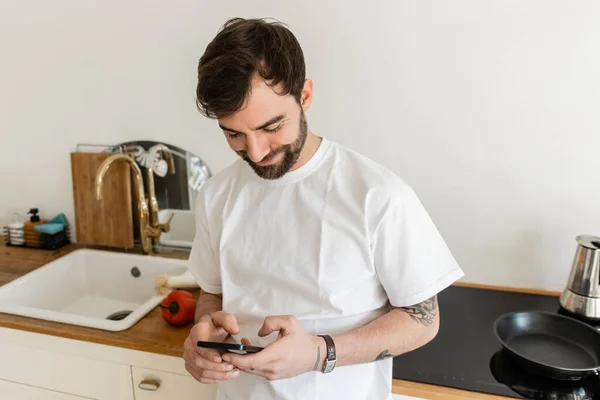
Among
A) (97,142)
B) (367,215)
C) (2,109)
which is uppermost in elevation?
(2,109)

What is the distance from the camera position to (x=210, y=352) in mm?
928

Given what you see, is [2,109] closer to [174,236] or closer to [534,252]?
[174,236]

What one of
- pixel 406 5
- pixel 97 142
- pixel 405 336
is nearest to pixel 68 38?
pixel 97 142

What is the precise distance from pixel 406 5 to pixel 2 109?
1.63 metres

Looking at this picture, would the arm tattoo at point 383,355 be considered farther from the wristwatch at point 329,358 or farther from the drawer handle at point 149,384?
the drawer handle at point 149,384

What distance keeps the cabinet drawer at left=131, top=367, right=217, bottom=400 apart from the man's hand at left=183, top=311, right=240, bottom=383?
0.32m

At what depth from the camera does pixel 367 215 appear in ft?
3.23

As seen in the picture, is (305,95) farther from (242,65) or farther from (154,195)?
(154,195)

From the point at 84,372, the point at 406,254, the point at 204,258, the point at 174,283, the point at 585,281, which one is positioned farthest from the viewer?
A: the point at 174,283

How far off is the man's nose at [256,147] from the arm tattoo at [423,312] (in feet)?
1.44

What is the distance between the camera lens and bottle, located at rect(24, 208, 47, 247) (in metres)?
1.92

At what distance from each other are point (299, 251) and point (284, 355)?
233mm

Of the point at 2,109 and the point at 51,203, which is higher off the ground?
the point at 2,109

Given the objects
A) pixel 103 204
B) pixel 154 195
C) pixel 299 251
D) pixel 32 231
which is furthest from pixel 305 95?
pixel 32 231
